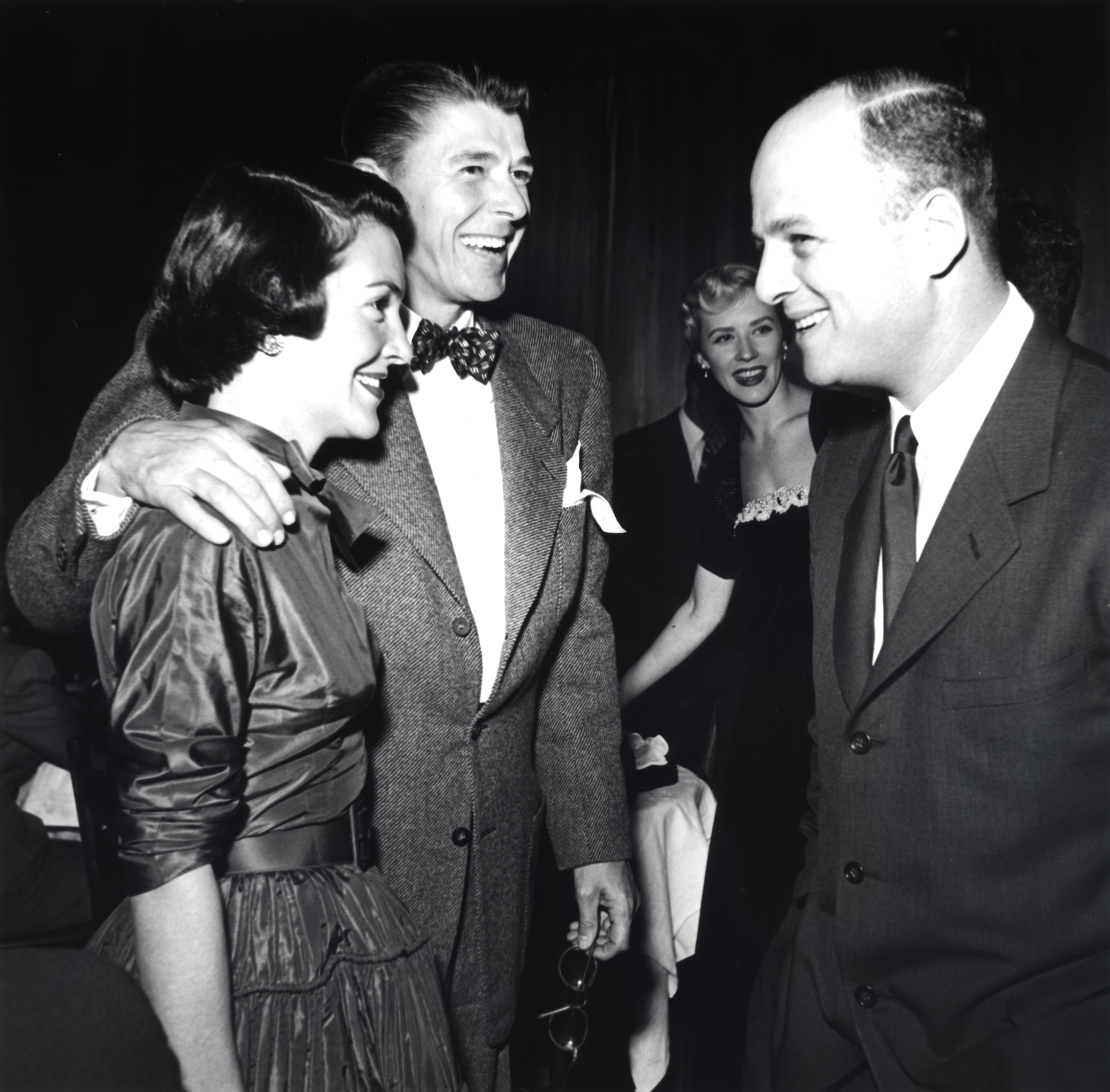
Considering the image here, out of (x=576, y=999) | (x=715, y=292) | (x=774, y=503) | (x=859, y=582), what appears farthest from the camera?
(x=715, y=292)

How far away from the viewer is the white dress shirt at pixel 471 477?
1812mm

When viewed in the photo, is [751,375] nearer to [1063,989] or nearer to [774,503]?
[774,503]

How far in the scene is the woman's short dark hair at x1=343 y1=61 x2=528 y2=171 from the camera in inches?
71.4

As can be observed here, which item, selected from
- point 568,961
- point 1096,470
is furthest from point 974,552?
point 568,961

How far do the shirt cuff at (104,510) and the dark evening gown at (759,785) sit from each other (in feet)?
5.89

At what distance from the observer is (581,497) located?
6.34 ft

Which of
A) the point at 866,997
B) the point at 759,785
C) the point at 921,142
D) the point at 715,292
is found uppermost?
the point at 921,142

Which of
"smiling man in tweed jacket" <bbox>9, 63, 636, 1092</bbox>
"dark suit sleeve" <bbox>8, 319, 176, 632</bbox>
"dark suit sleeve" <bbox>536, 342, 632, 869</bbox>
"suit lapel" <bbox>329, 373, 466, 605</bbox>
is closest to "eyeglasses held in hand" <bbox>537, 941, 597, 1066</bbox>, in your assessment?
"smiling man in tweed jacket" <bbox>9, 63, 636, 1092</bbox>

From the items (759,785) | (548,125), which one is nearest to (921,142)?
(759,785)

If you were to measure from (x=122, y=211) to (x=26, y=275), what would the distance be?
0.44 metres

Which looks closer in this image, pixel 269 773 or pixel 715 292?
pixel 269 773

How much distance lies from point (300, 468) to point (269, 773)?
1.32 feet

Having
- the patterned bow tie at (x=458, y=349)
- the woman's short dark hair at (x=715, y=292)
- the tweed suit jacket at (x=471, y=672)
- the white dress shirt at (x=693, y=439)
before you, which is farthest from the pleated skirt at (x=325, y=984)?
the white dress shirt at (x=693, y=439)

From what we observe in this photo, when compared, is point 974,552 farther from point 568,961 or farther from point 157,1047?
point 568,961
